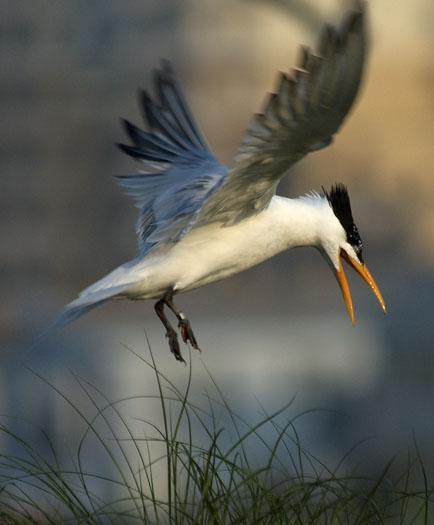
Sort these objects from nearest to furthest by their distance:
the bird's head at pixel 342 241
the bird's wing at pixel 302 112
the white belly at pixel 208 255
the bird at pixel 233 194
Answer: the bird's wing at pixel 302 112
the bird at pixel 233 194
the white belly at pixel 208 255
the bird's head at pixel 342 241

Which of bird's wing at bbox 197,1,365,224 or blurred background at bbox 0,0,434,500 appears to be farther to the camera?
blurred background at bbox 0,0,434,500

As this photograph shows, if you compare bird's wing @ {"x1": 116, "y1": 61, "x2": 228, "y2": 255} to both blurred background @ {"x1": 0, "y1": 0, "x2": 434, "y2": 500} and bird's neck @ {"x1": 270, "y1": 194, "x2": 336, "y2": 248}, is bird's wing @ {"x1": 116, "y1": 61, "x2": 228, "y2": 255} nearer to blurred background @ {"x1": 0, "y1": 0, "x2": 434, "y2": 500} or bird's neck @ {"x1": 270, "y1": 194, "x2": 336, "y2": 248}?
bird's neck @ {"x1": 270, "y1": 194, "x2": 336, "y2": 248}

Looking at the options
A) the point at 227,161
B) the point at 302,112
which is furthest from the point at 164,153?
the point at 227,161

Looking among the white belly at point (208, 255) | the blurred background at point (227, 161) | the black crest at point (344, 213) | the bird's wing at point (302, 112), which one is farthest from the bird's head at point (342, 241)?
the blurred background at point (227, 161)

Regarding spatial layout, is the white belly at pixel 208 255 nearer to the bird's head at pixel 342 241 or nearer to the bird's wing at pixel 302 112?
the bird's wing at pixel 302 112

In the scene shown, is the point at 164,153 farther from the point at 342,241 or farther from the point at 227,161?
the point at 227,161

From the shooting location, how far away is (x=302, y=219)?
15.2 ft

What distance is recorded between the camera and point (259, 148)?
3848 mm

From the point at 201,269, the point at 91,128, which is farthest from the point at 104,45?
the point at 201,269

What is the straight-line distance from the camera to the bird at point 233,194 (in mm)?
3570

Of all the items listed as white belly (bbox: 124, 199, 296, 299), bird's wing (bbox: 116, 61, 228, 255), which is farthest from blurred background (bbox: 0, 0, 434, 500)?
white belly (bbox: 124, 199, 296, 299)

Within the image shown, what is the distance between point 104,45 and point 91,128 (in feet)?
2.42

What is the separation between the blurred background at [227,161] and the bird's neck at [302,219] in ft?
18.5

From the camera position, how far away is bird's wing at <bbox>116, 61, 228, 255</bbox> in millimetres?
4891
